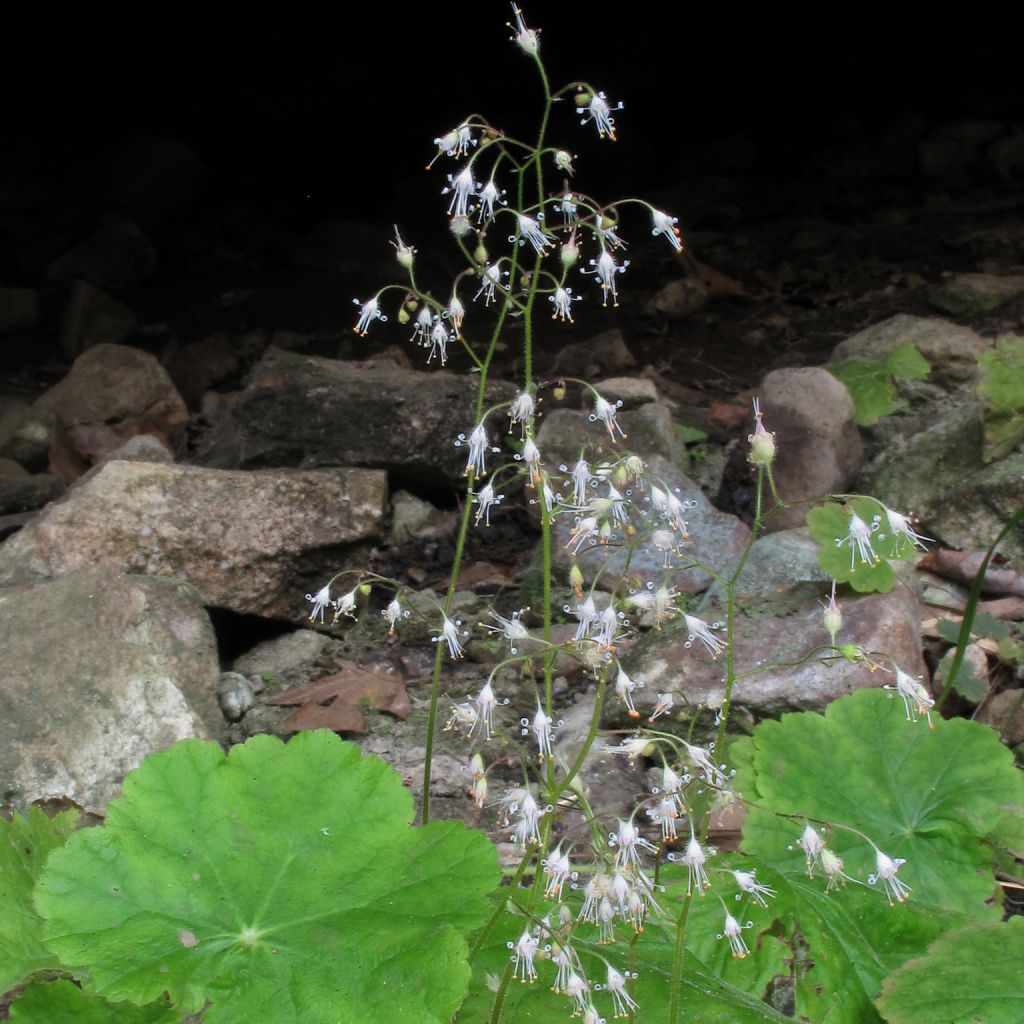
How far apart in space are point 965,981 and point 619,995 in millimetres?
525

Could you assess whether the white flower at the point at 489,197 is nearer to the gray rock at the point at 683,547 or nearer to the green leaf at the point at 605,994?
the green leaf at the point at 605,994

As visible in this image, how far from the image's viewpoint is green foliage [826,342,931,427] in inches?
180

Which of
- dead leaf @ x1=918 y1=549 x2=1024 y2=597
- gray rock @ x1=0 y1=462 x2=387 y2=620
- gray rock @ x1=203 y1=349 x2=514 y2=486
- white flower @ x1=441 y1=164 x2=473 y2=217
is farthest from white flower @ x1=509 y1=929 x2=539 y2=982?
gray rock @ x1=203 y1=349 x2=514 y2=486

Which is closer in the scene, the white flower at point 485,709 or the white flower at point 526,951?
the white flower at point 526,951

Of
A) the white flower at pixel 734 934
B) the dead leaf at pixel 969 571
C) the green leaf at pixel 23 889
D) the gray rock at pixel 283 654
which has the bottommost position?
the gray rock at pixel 283 654

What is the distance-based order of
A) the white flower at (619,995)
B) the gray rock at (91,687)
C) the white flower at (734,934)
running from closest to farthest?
the white flower at (619,995) → the white flower at (734,934) → the gray rock at (91,687)

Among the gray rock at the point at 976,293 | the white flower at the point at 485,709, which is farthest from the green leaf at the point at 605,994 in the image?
the gray rock at the point at 976,293

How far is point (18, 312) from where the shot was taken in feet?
22.5

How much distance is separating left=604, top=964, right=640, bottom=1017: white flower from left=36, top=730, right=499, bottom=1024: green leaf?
0.63 ft

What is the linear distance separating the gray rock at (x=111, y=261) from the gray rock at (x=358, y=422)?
3194 millimetres

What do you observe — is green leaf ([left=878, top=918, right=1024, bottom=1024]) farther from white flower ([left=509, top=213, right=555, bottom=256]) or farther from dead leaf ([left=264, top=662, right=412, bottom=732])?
dead leaf ([left=264, top=662, right=412, bottom=732])

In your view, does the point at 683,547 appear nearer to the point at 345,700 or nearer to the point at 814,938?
the point at 345,700

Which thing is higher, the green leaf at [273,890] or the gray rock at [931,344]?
the green leaf at [273,890]

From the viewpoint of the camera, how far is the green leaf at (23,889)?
5.73ft
